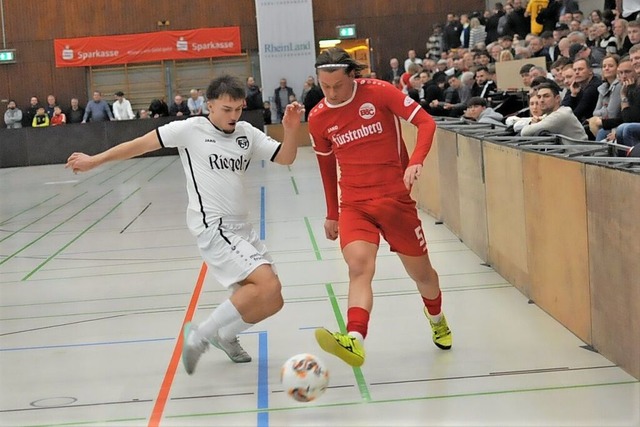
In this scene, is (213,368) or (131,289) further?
(131,289)

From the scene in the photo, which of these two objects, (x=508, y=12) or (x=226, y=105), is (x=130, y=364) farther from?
(x=508, y=12)

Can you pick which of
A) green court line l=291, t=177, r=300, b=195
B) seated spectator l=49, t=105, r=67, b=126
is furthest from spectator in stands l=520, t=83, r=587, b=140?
seated spectator l=49, t=105, r=67, b=126

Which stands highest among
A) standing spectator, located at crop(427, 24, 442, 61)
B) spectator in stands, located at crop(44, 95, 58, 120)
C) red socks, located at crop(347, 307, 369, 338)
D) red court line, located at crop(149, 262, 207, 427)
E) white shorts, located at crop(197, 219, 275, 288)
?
standing spectator, located at crop(427, 24, 442, 61)

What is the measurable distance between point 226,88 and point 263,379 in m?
1.83

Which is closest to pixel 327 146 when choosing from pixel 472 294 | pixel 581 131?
pixel 472 294

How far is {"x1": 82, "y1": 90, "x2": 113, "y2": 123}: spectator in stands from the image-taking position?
29.3m

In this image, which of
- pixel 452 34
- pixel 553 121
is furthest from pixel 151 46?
pixel 553 121

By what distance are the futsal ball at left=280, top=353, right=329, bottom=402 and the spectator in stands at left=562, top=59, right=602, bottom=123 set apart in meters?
6.42

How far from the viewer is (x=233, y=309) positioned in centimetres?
578

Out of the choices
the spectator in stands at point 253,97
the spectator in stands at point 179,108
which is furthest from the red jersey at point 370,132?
the spectator in stands at point 179,108

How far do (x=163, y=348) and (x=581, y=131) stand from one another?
4.31m

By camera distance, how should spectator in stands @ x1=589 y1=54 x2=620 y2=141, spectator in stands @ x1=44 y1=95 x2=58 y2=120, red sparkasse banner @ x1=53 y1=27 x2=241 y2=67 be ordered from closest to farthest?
spectator in stands @ x1=589 y1=54 x2=620 y2=141 < spectator in stands @ x1=44 y1=95 x2=58 y2=120 < red sparkasse banner @ x1=53 y1=27 x2=241 y2=67

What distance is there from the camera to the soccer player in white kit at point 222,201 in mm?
5699

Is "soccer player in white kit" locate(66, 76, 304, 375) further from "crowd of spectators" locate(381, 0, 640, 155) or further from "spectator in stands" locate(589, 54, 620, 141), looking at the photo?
"spectator in stands" locate(589, 54, 620, 141)
